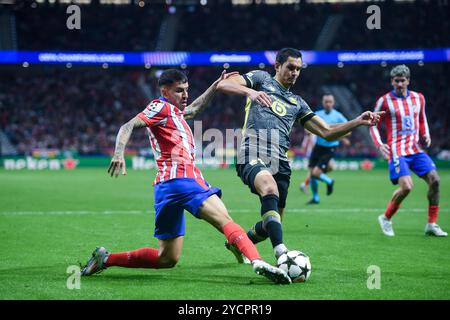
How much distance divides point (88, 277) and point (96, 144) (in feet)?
106

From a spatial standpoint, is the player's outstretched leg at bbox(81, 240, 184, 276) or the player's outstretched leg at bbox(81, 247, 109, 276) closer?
the player's outstretched leg at bbox(81, 240, 184, 276)

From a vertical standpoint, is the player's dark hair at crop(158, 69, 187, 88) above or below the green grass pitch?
above

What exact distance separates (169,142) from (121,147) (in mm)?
690

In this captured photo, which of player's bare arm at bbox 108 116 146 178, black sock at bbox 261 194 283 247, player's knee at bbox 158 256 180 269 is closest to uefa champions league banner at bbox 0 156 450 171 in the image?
black sock at bbox 261 194 283 247

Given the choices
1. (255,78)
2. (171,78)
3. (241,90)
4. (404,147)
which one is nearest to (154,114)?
(171,78)

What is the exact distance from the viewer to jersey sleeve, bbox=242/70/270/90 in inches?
298

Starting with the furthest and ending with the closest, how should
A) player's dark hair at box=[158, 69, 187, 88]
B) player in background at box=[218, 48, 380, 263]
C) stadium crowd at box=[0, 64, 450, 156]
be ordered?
stadium crowd at box=[0, 64, 450, 156]
player in background at box=[218, 48, 380, 263]
player's dark hair at box=[158, 69, 187, 88]

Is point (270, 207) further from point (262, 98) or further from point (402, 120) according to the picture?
point (402, 120)

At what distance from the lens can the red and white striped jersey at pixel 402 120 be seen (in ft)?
36.0

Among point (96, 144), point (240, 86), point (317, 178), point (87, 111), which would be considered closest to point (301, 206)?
point (317, 178)

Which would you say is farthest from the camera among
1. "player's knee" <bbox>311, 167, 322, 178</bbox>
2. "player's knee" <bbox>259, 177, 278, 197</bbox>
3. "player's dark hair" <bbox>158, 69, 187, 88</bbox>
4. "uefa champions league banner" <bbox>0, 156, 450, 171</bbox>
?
"uefa champions league banner" <bbox>0, 156, 450, 171</bbox>

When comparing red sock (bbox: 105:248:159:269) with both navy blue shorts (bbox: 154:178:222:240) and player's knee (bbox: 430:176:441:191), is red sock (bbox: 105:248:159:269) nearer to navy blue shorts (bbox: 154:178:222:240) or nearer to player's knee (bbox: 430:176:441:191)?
navy blue shorts (bbox: 154:178:222:240)

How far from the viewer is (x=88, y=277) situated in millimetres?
7004

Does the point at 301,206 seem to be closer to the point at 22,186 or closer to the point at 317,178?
the point at 317,178
